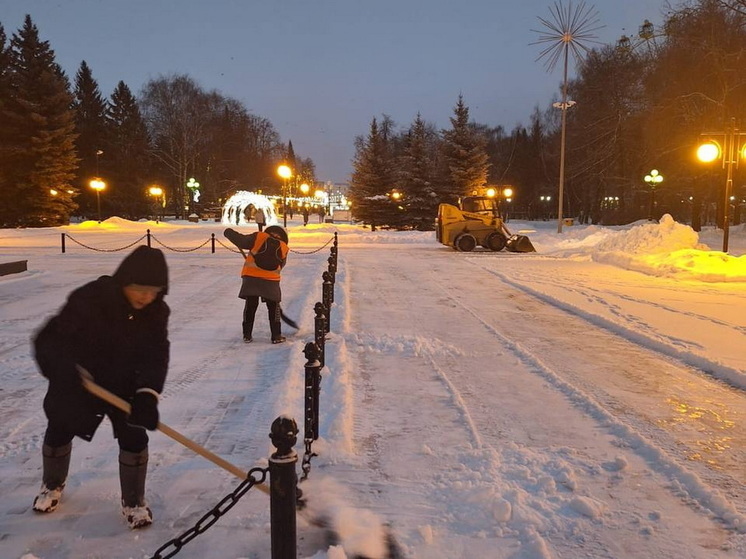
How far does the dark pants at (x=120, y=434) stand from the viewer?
3359 millimetres

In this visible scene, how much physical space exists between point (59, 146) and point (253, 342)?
140 feet

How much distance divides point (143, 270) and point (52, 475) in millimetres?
1513

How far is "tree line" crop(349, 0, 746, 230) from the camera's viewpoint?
27000 millimetres

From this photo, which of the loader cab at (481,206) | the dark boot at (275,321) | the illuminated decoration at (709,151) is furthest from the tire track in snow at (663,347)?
the loader cab at (481,206)

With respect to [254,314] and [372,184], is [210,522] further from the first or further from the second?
[372,184]

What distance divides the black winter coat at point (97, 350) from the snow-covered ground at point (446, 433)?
808 millimetres

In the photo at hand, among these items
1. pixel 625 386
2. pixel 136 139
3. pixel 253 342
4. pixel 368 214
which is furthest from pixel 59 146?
pixel 625 386

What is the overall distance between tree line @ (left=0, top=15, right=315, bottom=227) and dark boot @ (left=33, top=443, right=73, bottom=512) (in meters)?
44.7

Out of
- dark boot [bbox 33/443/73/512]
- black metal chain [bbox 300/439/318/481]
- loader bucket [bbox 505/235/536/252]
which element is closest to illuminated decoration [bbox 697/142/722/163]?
loader bucket [bbox 505/235/536/252]

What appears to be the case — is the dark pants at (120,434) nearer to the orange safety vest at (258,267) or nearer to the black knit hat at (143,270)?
the black knit hat at (143,270)

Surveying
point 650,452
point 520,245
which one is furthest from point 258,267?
point 520,245

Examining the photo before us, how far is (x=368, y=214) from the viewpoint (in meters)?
42.8

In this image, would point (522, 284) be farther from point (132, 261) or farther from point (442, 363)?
point (132, 261)

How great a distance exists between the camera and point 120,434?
3.40 m
